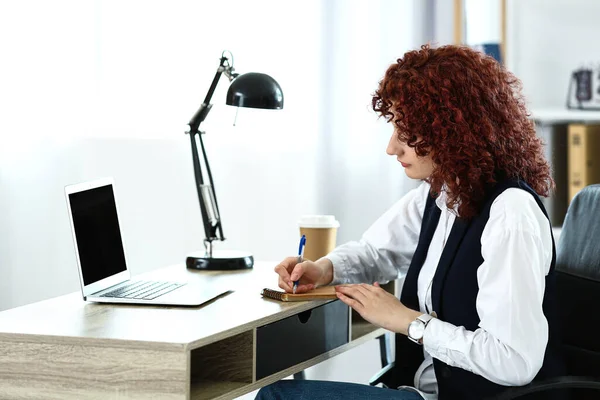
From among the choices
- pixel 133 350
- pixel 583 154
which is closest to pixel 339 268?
pixel 133 350

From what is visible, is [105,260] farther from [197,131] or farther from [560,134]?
[560,134]

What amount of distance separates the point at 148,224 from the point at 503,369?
1585 millimetres

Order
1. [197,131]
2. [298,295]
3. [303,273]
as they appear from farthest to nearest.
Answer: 1. [197,131]
2. [303,273]
3. [298,295]

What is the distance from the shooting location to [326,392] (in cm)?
177

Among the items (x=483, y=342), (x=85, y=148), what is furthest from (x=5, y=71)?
(x=483, y=342)

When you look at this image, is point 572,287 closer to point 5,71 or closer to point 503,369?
point 503,369

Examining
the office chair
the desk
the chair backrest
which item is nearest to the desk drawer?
the desk

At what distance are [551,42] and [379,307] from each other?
2563mm

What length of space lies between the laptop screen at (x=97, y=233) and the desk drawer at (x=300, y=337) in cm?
38

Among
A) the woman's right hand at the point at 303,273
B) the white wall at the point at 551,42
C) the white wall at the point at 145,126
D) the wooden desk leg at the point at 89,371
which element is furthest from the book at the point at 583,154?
the wooden desk leg at the point at 89,371

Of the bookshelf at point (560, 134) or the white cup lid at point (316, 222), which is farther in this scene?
the bookshelf at point (560, 134)

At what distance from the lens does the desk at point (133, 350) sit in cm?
143

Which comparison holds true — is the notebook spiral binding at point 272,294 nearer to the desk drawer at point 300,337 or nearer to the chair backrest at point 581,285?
the desk drawer at point 300,337

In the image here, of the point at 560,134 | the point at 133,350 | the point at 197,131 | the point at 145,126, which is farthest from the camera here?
the point at 560,134
